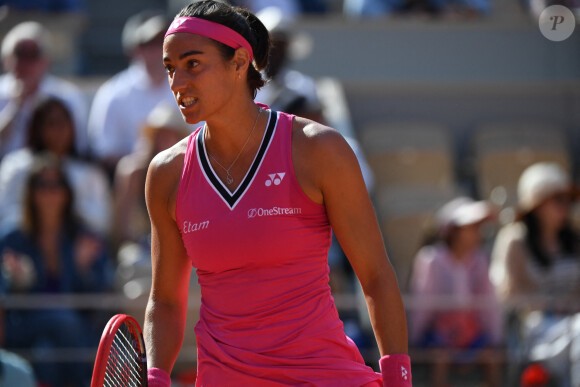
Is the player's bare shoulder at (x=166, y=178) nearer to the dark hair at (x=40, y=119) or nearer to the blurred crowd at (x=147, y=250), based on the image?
the blurred crowd at (x=147, y=250)

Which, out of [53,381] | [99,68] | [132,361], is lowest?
[53,381]

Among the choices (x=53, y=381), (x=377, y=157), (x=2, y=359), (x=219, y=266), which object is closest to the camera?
(x=219, y=266)

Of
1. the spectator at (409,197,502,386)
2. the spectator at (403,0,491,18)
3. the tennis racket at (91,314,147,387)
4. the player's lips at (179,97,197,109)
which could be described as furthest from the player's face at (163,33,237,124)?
the spectator at (403,0,491,18)

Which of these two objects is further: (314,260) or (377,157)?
(377,157)

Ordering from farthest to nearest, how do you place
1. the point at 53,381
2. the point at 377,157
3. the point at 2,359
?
the point at 377,157 → the point at 53,381 → the point at 2,359

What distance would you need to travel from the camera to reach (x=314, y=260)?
9.35 feet

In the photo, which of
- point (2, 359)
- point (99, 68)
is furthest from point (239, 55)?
point (99, 68)

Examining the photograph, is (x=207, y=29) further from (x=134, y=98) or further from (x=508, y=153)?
(x=508, y=153)

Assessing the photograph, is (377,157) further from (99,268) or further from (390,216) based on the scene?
(99,268)

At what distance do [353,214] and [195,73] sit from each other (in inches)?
22.8

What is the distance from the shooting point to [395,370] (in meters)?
2.79

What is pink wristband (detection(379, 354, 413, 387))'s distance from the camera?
2787 mm

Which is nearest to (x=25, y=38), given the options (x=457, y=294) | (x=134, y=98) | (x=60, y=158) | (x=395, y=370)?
(x=134, y=98)

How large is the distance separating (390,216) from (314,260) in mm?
4953
